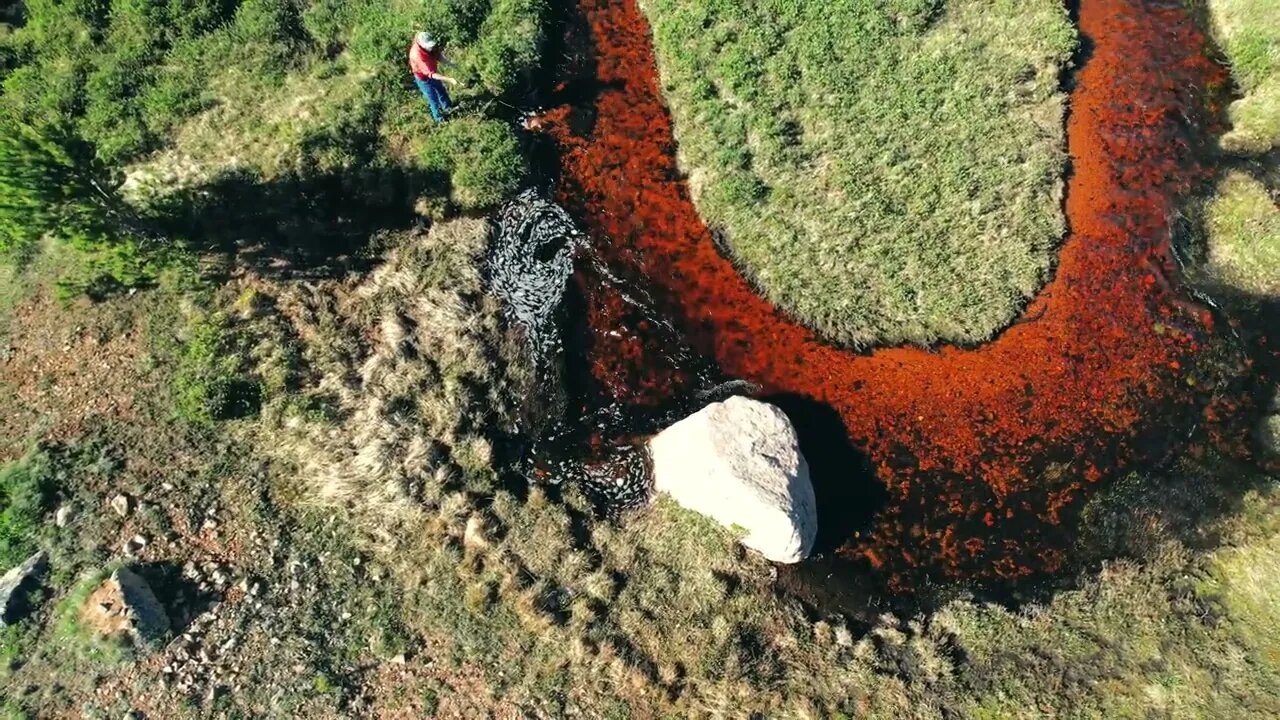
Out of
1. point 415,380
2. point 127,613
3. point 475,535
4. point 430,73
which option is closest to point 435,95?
point 430,73

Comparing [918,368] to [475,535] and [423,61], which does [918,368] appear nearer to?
[475,535]

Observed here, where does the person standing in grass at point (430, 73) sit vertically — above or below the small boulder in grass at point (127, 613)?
above

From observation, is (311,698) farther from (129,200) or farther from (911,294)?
(911,294)

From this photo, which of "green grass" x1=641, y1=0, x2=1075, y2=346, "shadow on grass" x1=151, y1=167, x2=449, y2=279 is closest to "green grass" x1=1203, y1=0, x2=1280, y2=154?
"green grass" x1=641, y1=0, x2=1075, y2=346

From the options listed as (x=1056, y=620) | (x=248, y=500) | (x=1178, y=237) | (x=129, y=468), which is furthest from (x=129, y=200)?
(x=1178, y=237)

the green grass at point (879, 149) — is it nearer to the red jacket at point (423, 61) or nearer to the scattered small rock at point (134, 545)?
the red jacket at point (423, 61)

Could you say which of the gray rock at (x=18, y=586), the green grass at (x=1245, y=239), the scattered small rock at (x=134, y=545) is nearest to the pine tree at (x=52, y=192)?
the scattered small rock at (x=134, y=545)

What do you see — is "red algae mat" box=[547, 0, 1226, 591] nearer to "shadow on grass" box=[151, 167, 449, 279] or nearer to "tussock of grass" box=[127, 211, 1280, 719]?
"tussock of grass" box=[127, 211, 1280, 719]
